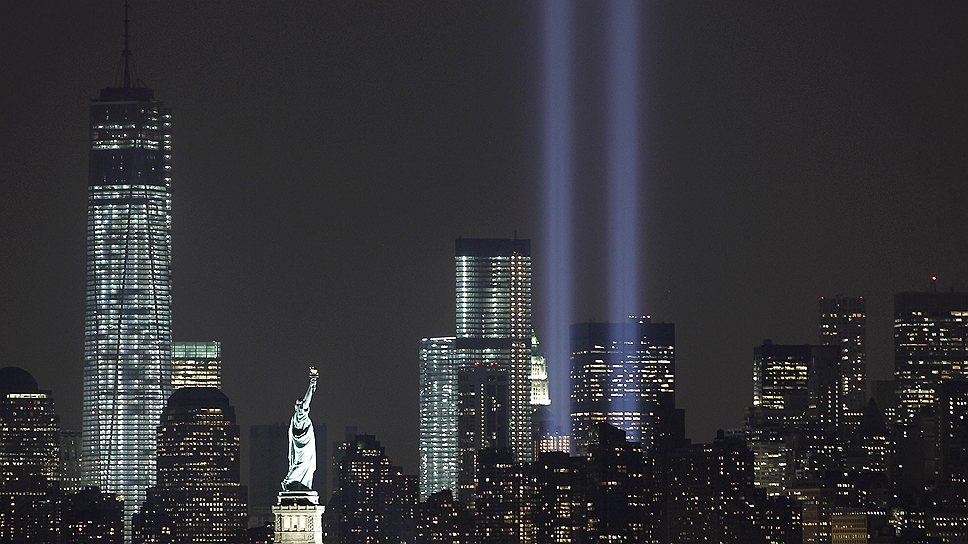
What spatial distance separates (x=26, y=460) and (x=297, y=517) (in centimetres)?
12531

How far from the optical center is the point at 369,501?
6880 inches

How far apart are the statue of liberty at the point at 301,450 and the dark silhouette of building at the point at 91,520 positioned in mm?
102195

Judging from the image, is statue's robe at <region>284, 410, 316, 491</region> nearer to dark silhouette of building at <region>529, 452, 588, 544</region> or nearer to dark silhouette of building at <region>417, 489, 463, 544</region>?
dark silhouette of building at <region>417, 489, 463, 544</region>

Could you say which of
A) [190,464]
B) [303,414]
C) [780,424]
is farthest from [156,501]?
[303,414]

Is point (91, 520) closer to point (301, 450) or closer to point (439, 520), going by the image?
point (439, 520)

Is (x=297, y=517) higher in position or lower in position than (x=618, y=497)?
lower

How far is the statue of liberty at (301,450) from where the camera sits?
66750mm

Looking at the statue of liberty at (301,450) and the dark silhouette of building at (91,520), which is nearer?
the statue of liberty at (301,450)

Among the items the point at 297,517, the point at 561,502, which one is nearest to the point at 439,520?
the point at 561,502

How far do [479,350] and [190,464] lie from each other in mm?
22635

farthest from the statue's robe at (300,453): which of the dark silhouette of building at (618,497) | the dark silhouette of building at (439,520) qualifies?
the dark silhouette of building at (618,497)

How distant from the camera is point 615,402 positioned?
632ft

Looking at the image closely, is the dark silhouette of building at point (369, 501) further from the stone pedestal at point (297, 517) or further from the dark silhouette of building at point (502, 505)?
the stone pedestal at point (297, 517)

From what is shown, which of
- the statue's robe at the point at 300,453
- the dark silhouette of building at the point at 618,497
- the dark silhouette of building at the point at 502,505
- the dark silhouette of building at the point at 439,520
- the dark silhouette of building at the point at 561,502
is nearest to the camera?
the statue's robe at the point at 300,453
